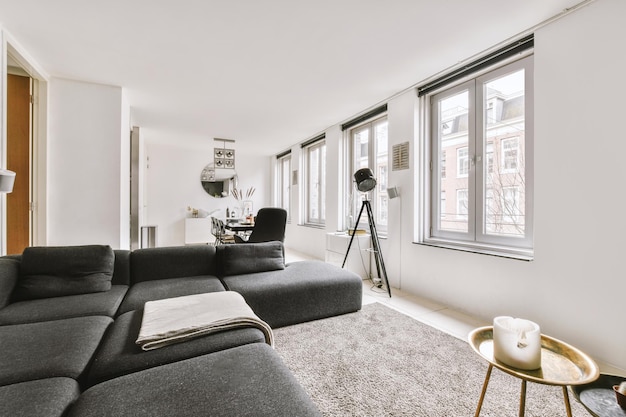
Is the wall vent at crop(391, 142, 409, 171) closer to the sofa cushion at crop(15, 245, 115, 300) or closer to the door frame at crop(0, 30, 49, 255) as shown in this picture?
the sofa cushion at crop(15, 245, 115, 300)

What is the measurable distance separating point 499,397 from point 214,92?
3946 millimetres

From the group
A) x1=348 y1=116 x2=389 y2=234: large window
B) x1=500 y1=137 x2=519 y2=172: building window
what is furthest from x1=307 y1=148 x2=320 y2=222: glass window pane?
x1=500 y1=137 x2=519 y2=172: building window

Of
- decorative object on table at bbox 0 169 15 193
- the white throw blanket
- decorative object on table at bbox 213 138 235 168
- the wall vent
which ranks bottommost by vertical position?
the white throw blanket

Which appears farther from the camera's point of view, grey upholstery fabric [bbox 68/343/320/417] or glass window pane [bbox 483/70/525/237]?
glass window pane [bbox 483/70/525/237]

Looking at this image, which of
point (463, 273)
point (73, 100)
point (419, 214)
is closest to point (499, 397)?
point (463, 273)

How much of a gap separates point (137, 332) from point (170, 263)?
3.77 ft

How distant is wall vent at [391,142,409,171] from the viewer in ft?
11.2

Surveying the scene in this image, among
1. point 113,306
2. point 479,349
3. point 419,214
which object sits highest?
point 419,214

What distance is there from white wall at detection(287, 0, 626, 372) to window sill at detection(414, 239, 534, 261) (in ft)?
0.20

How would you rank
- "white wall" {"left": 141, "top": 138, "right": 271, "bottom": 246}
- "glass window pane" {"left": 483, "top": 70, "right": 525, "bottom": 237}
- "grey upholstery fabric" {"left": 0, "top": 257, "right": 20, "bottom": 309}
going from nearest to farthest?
1. "grey upholstery fabric" {"left": 0, "top": 257, "right": 20, "bottom": 309}
2. "glass window pane" {"left": 483, "top": 70, "right": 525, "bottom": 237}
3. "white wall" {"left": 141, "top": 138, "right": 271, "bottom": 246}

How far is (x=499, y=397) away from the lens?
1.48 meters

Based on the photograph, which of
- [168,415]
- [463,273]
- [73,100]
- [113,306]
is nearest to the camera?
[168,415]

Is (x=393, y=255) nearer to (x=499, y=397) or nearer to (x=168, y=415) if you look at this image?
(x=499, y=397)

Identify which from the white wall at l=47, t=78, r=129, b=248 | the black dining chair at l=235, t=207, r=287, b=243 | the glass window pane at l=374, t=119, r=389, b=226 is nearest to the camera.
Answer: the white wall at l=47, t=78, r=129, b=248
